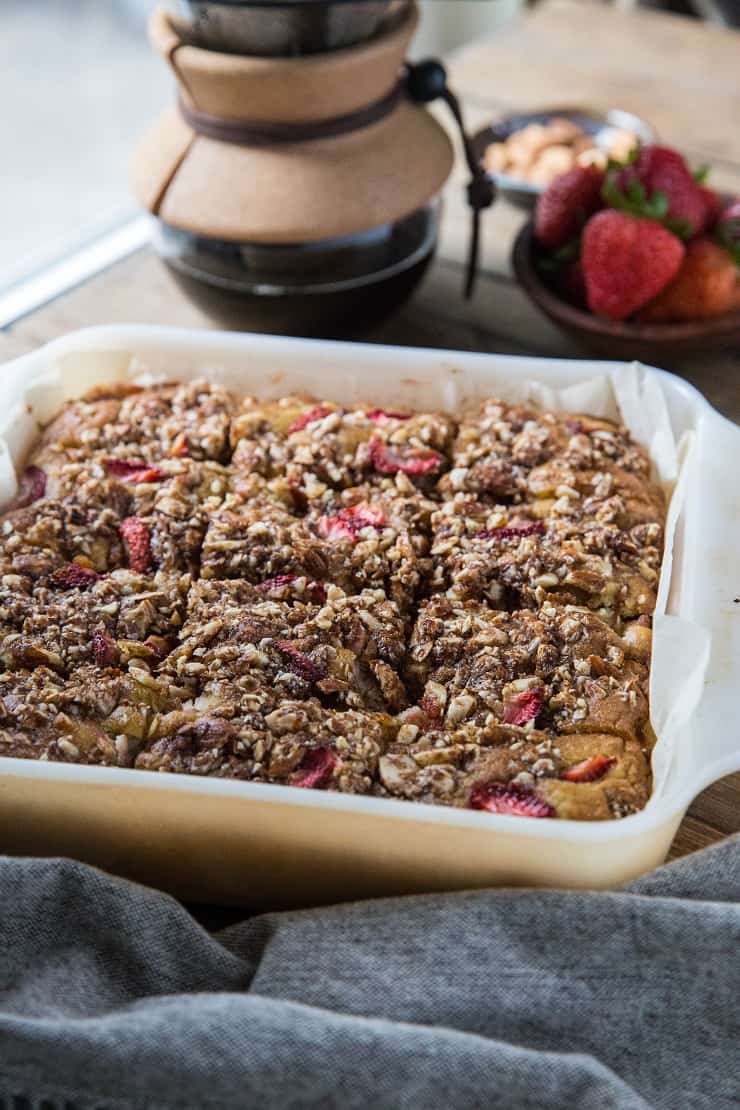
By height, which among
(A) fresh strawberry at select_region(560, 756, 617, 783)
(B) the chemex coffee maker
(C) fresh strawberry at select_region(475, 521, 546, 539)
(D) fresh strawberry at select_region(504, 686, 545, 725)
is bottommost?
(A) fresh strawberry at select_region(560, 756, 617, 783)

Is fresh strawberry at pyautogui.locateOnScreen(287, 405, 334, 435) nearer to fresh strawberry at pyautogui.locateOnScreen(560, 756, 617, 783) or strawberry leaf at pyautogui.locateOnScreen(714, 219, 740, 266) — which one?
fresh strawberry at pyautogui.locateOnScreen(560, 756, 617, 783)

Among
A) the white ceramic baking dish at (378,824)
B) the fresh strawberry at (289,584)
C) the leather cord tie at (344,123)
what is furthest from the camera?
the leather cord tie at (344,123)

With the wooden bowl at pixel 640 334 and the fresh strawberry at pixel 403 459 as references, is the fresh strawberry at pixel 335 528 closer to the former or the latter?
the fresh strawberry at pixel 403 459

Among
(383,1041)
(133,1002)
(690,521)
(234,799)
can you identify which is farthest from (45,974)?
(690,521)

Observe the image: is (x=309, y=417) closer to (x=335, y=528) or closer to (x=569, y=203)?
(x=335, y=528)

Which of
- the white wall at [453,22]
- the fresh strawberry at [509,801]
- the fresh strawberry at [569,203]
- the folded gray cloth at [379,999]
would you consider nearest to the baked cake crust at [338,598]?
the fresh strawberry at [509,801]

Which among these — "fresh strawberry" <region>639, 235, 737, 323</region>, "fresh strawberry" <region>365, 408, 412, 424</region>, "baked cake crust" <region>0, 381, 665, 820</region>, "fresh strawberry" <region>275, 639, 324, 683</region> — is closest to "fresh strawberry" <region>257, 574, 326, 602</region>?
"baked cake crust" <region>0, 381, 665, 820</region>
